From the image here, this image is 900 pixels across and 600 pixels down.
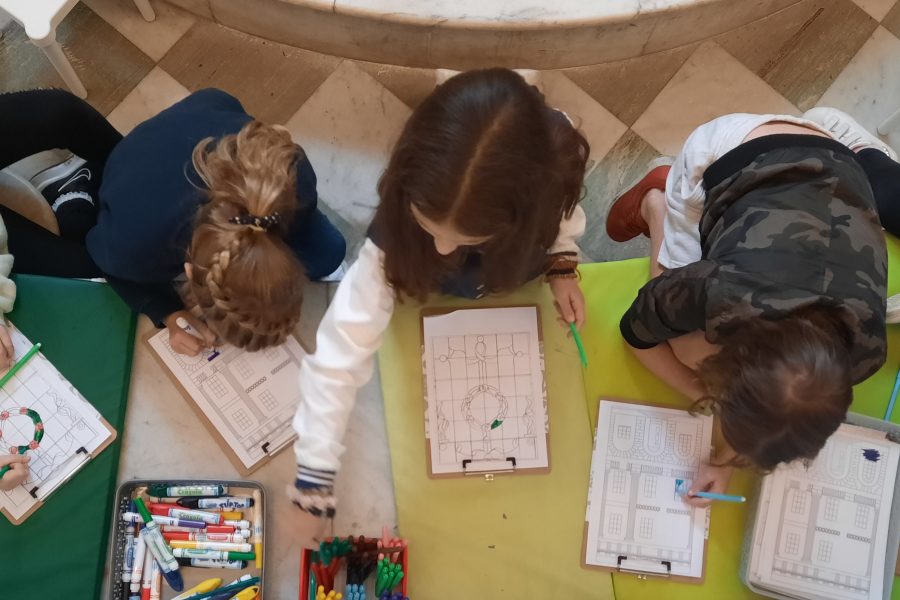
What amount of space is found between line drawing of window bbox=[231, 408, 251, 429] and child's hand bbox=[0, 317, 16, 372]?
372 millimetres

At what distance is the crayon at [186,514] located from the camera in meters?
1.08

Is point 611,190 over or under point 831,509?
over

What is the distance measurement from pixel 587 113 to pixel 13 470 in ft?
4.17

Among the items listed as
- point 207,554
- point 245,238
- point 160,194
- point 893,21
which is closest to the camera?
point 245,238

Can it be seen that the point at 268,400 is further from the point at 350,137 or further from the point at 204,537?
the point at 350,137

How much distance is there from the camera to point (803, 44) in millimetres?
1550

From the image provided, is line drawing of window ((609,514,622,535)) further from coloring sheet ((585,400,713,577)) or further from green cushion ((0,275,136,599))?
green cushion ((0,275,136,599))

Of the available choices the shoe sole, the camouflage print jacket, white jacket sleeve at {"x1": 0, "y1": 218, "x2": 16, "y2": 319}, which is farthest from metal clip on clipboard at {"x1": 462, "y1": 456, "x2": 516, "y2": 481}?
the shoe sole

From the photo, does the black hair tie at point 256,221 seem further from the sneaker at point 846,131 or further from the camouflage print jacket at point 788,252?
the sneaker at point 846,131

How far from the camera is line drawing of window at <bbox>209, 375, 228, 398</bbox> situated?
1146 mm

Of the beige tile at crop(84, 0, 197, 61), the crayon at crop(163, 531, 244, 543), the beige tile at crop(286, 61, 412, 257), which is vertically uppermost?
the beige tile at crop(84, 0, 197, 61)

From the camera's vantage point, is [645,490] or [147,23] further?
[147,23]

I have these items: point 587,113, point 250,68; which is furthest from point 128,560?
point 587,113

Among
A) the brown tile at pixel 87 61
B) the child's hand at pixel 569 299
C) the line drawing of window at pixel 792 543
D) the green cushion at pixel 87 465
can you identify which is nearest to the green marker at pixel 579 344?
the child's hand at pixel 569 299
